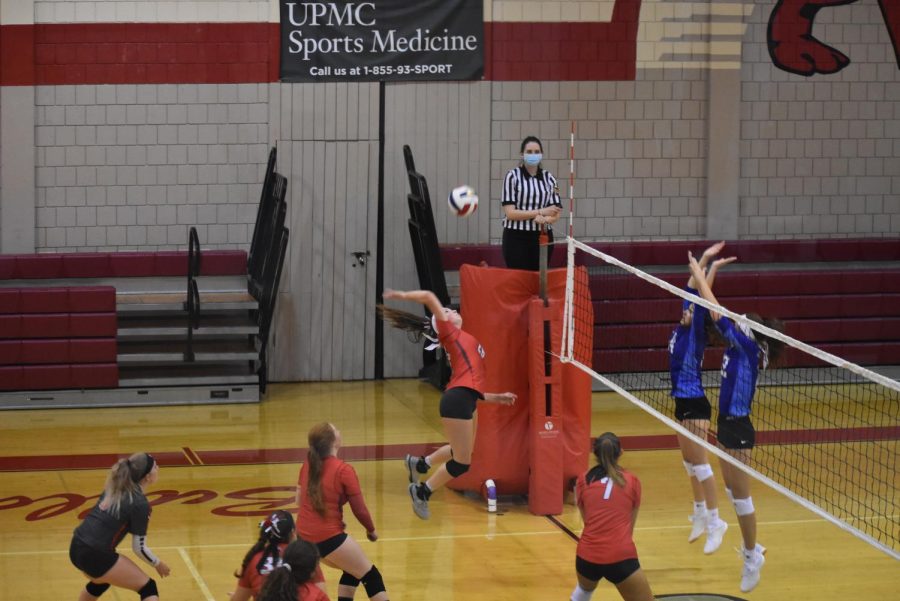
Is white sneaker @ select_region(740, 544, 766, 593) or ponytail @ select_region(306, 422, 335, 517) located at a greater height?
ponytail @ select_region(306, 422, 335, 517)

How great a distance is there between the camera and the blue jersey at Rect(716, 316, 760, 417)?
8.91 meters

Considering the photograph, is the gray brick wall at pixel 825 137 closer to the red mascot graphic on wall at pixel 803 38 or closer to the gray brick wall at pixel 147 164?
the red mascot graphic on wall at pixel 803 38

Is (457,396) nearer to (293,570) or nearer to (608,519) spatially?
(608,519)

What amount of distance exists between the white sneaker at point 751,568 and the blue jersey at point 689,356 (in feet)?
4.20

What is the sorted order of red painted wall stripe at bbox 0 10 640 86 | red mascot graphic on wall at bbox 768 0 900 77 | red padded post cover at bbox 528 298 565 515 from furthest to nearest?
red mascot graphic on wall at bbox 768 0 900 77 < red painted wall stripe at bbox 0 10 640 86 < red padded post cover at bbox 528 298 565 515

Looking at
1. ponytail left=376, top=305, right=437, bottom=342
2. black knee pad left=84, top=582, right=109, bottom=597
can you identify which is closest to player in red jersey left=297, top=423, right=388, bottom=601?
black knee pad left=84, top=582, right=109, bottom=597

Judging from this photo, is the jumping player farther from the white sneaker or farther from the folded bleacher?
the folded bleacher

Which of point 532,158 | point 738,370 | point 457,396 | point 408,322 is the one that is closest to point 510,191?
point 532,158

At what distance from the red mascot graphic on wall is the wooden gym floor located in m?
5.79

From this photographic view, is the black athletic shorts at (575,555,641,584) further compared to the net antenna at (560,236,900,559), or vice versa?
the net antenna at (560,236,900,559)

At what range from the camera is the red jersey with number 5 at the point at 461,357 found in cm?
987

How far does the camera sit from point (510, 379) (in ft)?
36.9

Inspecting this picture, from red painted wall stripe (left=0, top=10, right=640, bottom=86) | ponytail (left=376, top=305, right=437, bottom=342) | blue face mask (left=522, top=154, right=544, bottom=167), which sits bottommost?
ponytail (left=376, top=305, right=437, bottom=342)

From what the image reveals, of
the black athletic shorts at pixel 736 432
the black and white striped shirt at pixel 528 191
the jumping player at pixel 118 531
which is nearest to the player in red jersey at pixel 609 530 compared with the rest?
the black athletic shorts at pixel 736 432
